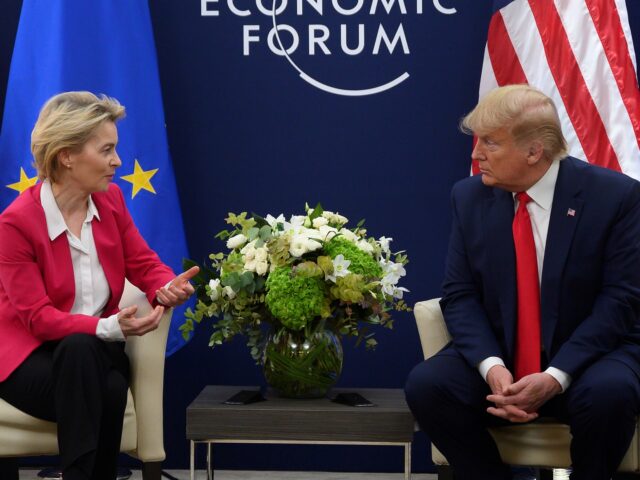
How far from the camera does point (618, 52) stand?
347cm

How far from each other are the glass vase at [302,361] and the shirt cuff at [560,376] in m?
0.65

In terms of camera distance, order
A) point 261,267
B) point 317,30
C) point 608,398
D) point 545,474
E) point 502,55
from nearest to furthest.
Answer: point 608,398 < point 261,267 < point 545,474 < point 502,55 < point 317,30

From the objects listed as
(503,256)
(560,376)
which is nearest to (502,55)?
(503,256)

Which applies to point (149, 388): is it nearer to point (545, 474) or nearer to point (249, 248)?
point (249, 248)

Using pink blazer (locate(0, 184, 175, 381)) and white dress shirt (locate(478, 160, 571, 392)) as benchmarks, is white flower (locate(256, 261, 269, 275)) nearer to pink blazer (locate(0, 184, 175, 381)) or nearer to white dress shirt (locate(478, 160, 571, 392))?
pink blazer (locate(0, 184, 175, 381))

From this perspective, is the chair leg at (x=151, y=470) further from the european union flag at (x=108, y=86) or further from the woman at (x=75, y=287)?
the european union flag at (x=108, y=86)

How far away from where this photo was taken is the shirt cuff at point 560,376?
2660 mm

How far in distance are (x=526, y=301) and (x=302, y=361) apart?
0.67 meters

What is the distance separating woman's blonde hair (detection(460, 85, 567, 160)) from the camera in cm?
283

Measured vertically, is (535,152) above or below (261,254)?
above

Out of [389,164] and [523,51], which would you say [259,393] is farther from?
[523,51]

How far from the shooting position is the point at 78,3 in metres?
3.61

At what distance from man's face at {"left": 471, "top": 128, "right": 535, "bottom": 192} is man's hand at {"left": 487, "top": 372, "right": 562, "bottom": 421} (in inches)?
22.2

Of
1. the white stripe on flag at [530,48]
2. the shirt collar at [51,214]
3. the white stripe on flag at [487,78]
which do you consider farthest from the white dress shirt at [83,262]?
the white stripe on flag at [530,48]
